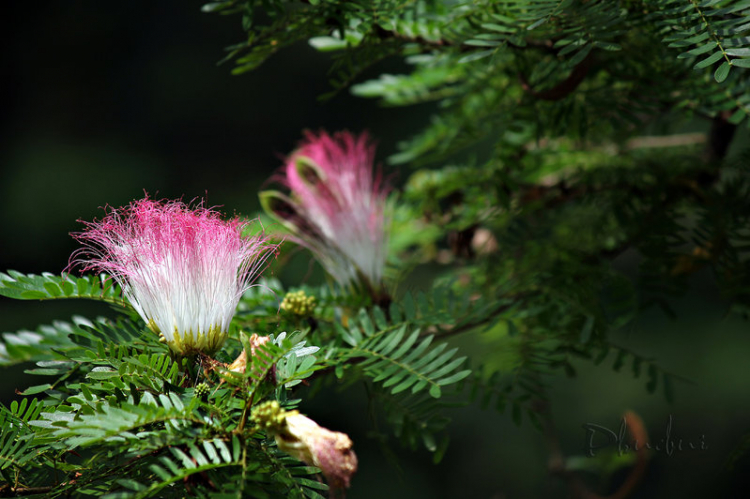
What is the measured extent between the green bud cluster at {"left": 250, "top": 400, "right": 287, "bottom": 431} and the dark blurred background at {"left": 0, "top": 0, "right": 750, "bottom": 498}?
6.13 ft

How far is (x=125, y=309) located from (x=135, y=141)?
2799mm

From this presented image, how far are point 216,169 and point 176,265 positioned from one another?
2.84m

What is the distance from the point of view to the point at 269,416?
449 millimetres

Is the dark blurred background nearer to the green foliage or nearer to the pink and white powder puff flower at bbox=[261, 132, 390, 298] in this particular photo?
the pink and white powder puff flower at bbox=[261, 132, 390, 298]

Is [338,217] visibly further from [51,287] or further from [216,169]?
[216,169]

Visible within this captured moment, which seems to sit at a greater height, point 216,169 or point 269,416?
point 269,416

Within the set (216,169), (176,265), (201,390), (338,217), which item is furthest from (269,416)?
(216,169)

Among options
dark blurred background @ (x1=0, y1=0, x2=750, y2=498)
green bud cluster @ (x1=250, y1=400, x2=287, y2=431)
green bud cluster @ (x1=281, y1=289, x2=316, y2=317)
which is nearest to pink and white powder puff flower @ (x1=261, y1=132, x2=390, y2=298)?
green bud cluster @ (x1=281, y1=289, x2=316, y2=317)

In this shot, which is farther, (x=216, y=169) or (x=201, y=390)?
(x=216, y=169)

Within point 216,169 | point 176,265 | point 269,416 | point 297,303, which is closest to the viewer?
point 269,416

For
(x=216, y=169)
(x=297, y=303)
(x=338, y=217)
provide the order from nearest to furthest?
1. (x=297, y=303)
2. (x=338, y=217)
3. (x=216, y=169)

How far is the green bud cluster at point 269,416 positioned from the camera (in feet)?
1.47

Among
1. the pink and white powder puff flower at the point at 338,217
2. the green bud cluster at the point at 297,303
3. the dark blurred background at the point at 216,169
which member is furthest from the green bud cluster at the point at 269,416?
the dark blurred background at the point at 216,169

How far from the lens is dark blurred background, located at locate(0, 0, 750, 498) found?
2658 mm
